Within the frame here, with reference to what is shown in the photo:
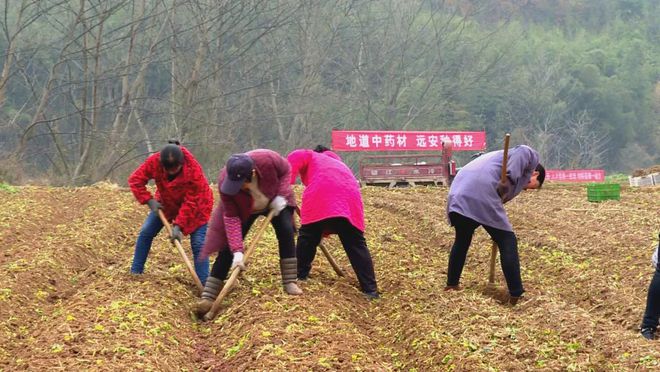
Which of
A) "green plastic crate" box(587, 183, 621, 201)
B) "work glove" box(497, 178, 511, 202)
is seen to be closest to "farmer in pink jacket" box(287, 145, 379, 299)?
"work glove" box(497, 178, 511, 202)

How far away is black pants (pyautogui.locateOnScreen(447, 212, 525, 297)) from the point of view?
7.02 m

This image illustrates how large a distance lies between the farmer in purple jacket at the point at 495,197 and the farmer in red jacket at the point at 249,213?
4.95 ft

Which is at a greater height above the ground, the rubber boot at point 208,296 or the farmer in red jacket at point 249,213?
the farmer in red jacket at point 249,213

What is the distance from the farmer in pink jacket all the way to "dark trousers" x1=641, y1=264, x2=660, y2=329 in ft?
8.00

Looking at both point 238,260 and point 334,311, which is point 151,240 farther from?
point 334,311

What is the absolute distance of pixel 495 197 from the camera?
7.09 m

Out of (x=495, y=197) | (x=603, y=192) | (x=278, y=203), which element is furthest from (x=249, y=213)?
(x=603, y=192)

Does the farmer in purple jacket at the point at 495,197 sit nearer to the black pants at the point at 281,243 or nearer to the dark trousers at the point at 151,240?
the black pants at the point at 281,243

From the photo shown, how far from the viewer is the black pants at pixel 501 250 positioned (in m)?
7.02

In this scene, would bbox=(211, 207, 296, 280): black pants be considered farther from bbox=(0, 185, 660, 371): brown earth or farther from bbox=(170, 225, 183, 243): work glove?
bbox=(170, 225, 183, 243): work glove

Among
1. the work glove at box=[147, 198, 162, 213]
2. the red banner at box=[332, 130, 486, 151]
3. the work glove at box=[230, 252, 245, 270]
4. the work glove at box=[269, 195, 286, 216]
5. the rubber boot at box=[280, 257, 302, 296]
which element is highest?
the work glove at box=[269, 195, 286, 216]

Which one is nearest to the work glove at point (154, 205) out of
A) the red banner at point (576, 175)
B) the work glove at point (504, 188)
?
the work glove at point (504, 188)

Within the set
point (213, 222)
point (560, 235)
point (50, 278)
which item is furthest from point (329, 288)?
point (560, 235)

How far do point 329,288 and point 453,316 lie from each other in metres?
1.41
